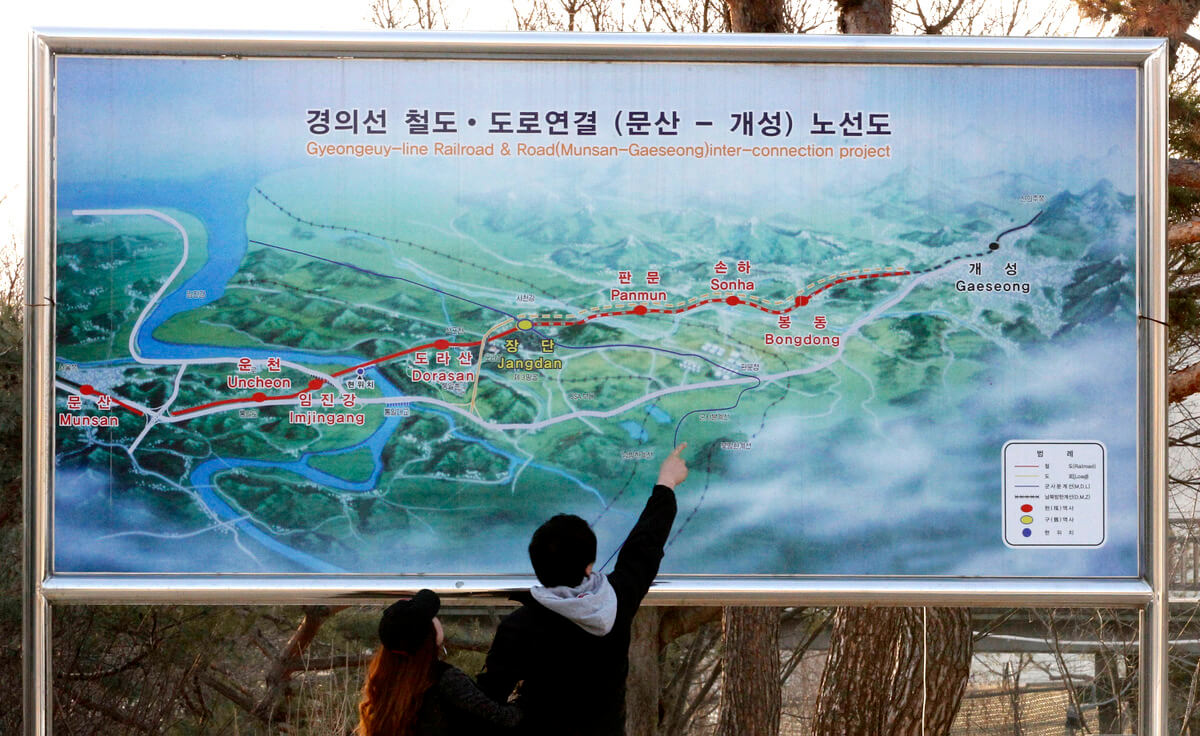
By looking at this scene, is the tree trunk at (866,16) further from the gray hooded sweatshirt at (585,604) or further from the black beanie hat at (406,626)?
the black beanie hat at (406,626)

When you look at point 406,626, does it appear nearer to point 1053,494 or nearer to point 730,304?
point 730,304

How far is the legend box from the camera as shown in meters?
3.32

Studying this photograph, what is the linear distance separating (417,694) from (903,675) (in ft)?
11.9

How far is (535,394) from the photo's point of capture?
11.0ft

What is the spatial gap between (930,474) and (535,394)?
126cm

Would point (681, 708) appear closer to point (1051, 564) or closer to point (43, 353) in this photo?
point (1051, 564)

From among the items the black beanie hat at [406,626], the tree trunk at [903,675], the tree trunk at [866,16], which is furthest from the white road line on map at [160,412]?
the tree trunk at [866,16]

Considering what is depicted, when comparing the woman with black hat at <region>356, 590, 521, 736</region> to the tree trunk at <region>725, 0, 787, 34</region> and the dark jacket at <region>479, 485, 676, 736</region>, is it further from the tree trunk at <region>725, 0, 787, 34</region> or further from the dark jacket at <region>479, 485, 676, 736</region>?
the tree trunk at <region>725, 0, 787, 34</region>

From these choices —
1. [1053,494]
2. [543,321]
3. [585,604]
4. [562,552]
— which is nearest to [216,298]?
[543,321]

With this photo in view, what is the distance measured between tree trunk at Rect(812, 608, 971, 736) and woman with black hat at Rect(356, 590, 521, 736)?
341cm

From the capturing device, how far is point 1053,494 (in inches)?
131

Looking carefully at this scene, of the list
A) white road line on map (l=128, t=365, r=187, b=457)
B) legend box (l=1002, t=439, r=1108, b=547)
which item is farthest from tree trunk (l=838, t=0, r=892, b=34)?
white road line on map (l=128, t=365, r=187, b=457)

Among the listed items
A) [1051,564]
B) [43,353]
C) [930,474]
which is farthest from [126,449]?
[1051,564]

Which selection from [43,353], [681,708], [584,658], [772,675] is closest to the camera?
[584,658]
